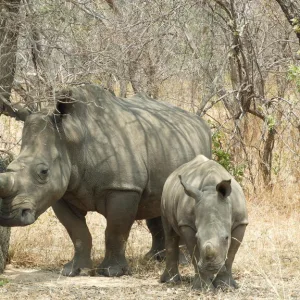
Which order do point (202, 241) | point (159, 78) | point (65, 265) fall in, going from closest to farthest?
1. point (202, 241)
2. point (65, 265)
3. point (159, 78)

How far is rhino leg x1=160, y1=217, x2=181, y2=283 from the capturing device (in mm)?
7605

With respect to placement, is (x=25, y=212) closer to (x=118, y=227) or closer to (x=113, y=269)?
(x=118, y=227)

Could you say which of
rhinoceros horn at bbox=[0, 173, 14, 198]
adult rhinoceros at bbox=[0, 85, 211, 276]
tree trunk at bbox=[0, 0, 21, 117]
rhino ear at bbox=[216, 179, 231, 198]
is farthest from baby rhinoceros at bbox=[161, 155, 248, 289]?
tree trunk at bbox=[0, 0, 21, 117]

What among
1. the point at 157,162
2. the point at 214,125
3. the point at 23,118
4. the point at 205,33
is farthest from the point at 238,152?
the point at 23,118

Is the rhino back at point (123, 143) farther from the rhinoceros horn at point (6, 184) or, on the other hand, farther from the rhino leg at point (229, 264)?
the rhino leg at point (229, 264)

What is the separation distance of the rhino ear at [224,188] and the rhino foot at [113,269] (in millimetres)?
1810

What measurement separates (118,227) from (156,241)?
1369mm

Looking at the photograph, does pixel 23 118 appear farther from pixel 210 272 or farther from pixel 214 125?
pixel 214 125

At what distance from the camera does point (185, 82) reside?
13.5 meters

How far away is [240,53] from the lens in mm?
11938

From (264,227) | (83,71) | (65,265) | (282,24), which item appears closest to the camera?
(83,71)

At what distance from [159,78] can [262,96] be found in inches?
58.0

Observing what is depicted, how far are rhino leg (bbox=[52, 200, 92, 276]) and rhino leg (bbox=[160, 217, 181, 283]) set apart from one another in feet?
3.16

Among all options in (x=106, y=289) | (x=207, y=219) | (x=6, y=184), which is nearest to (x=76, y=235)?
(x=106, y=289)
